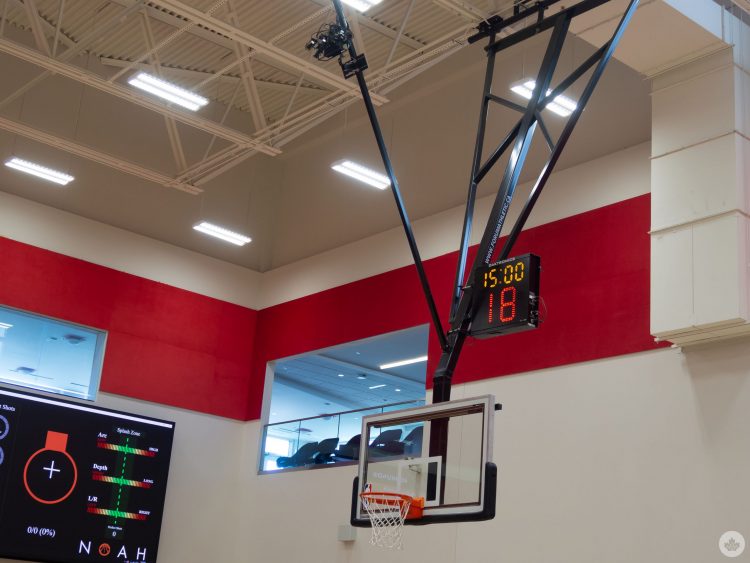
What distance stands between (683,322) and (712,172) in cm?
210

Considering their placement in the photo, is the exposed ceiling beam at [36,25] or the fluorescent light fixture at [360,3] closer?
the fluorescent light fixture at [360,3]

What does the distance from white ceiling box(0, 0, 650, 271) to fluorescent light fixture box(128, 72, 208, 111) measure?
0.49 metres

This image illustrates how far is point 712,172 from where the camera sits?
14312 millimetres

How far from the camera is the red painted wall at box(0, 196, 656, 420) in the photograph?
1619 cm

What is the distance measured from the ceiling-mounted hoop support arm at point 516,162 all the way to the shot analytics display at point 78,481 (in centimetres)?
991

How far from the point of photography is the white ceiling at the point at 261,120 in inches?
688

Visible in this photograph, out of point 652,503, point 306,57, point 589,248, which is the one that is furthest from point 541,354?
point 306,57

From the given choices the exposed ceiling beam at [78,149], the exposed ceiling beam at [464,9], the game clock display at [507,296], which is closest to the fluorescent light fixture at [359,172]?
the exposed ceiling beam at [464,9]

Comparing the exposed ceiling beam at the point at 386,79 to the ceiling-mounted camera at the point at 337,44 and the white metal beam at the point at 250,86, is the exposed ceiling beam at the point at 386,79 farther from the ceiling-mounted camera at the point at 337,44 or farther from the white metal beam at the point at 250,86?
the ceiling-mounted camera at the point at 337,44

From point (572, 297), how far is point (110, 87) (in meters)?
8.10

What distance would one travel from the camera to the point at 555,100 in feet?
51.5

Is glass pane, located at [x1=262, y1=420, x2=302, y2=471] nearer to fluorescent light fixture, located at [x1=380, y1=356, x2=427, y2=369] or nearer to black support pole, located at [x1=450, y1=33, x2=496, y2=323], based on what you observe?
fluorescent light fixture, located at [x1=380, y1=356, x2=427, y2=369]

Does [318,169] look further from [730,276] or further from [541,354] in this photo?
[730,276]

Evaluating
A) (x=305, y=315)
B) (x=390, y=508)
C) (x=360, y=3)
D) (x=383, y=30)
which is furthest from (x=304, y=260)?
(x=390, y=508)
